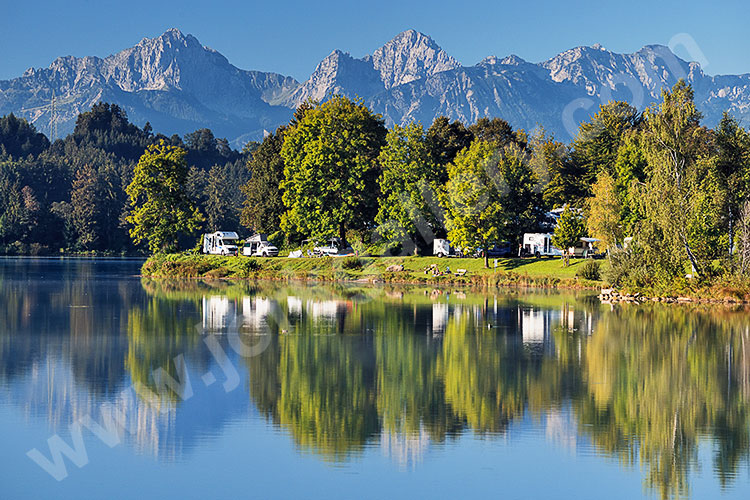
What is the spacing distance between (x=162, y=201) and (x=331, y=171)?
52.0 feet

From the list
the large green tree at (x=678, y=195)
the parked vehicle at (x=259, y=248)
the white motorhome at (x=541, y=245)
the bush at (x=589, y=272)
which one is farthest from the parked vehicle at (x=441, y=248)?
the large green tree at (x=678, y=195)

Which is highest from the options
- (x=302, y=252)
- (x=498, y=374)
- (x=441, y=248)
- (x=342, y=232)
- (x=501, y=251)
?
(x=342, y=232)

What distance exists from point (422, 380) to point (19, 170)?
143747 mm

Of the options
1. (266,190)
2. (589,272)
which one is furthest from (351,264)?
(589,272)

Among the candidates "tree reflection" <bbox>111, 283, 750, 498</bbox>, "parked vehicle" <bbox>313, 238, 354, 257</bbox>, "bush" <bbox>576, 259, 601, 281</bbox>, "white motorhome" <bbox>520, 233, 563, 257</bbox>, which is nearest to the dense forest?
"white motorhome" <bbox>520, 233, 563, 257</bbox>

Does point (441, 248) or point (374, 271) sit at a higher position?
point (441, 248)

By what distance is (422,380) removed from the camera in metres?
23.5

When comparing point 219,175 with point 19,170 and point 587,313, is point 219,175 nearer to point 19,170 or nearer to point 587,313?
point 19,170

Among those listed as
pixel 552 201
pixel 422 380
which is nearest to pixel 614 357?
pixel 422 380

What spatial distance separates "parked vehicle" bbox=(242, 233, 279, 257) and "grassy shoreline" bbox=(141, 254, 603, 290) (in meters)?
6.61

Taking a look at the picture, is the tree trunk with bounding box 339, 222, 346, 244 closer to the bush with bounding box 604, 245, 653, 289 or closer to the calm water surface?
the bush with bounding box 604, 245, 653, 289

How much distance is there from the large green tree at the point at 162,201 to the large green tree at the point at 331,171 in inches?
366

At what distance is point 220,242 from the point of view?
318 ft

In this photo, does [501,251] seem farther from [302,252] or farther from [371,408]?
[371,408]
